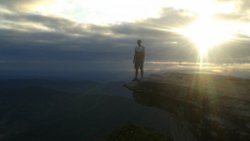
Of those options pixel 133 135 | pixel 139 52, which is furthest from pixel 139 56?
pixel 133 135

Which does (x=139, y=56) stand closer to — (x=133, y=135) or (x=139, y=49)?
(x=139, y=49)

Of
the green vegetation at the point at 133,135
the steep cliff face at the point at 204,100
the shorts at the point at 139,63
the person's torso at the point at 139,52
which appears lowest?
the green vegetation at the point at 133,135

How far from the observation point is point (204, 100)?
33969mm

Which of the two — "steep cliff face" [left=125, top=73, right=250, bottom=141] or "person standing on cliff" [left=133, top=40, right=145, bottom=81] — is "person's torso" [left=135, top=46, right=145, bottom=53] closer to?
"person standing on cliff" [left=133, top=40, right=145, bottom=81]

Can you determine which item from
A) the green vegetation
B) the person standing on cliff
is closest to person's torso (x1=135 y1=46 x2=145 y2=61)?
the person standing on cliff

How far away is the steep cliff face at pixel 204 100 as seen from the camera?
30578 millimetres

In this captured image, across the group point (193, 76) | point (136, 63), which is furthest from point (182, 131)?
point (136, 63)

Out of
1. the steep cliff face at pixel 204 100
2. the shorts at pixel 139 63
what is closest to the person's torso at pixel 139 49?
the shorts at pixel 139 63

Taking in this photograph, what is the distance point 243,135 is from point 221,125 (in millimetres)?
2051

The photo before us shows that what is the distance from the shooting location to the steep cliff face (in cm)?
3058

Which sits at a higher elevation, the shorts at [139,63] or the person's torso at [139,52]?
the person's torso at [139,52]

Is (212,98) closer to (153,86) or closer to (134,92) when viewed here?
(153,86)

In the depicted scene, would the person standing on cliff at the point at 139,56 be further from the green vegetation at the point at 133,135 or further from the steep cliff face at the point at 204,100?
the green vegetation at the point at 133,135

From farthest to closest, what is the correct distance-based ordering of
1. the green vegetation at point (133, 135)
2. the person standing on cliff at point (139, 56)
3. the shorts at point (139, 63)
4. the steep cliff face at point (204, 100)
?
the shorts at point (139, 63)
the person standing on cliff at point (139, 56)
the green vegetation at point (133, 135)
the steep cliff face at point (204, 100)
